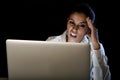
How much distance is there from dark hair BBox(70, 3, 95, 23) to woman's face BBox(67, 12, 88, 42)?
1.8 inches

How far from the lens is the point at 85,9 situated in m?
2.76

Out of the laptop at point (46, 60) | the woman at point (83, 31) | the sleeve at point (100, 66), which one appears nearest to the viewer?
the laptop at point (46, 60)

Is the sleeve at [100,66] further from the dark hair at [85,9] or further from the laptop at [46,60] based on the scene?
the laptop at [46,60]

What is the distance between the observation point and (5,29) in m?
2.77

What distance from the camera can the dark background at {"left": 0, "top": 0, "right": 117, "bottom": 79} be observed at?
273 centimetres

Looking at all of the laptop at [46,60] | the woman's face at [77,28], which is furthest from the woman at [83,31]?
the laptop at [46,60]

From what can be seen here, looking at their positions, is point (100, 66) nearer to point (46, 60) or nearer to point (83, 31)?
point (83, 31)

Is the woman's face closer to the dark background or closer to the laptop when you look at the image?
the dark background

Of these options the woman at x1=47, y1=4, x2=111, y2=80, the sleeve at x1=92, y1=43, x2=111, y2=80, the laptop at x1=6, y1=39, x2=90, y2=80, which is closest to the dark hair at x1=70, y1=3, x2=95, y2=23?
the woman at x1=47, y1=4, x2=111, y2=80

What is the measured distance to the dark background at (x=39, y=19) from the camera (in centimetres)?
273

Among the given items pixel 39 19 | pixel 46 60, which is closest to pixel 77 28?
pixel 39 19

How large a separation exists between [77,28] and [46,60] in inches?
38.4

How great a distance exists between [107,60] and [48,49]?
1078 millimetres

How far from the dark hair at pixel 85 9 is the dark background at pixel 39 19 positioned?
42mm
